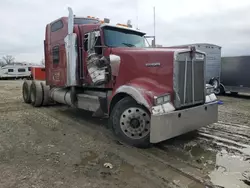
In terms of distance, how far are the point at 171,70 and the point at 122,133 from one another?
160cm

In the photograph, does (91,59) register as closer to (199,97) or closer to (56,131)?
(56,131)

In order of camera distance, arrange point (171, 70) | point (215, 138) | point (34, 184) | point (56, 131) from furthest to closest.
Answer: point (56, 131) < point (215, 138) < point (171, 70) < point (34, 184)

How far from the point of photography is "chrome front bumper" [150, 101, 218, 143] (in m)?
4.11

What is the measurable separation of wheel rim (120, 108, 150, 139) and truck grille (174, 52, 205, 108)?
0.67 m

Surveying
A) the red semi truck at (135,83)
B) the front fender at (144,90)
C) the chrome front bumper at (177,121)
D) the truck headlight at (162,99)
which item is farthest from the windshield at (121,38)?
the chrome front bumper at (177,121)

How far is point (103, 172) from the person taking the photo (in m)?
3.60

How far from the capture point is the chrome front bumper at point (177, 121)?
411 centimetres

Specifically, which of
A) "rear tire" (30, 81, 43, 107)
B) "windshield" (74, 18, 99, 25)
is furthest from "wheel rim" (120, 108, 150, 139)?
"rear tire" (30, 81, 43, 107)

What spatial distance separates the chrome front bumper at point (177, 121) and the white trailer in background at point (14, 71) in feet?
104

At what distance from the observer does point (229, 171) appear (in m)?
3.65

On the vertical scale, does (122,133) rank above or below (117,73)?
below

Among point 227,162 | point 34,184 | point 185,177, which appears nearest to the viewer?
point 34,184

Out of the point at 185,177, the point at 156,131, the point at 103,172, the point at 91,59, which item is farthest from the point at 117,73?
the point at 185,177

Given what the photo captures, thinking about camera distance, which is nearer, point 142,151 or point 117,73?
point 142,151
